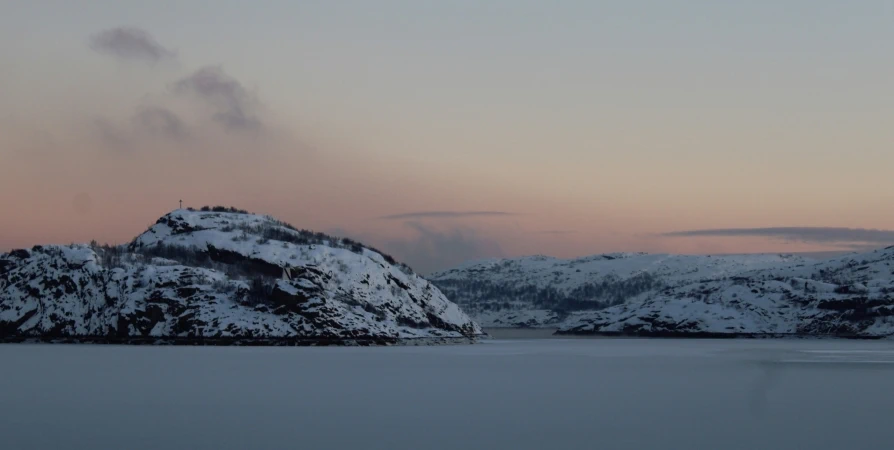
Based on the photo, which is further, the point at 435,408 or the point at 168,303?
the point at 168,303

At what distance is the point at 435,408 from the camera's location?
5494cm

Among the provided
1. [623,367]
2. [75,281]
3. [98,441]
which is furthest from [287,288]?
[98,441]

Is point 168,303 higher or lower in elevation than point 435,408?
lower

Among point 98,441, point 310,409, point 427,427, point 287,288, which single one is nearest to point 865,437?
point 427,427

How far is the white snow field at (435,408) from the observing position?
41125 millimetres

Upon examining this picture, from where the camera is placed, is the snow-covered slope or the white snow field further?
the snow-covered slope

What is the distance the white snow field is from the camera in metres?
41.1

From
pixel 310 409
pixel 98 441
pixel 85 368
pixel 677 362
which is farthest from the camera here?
pixel 677 362

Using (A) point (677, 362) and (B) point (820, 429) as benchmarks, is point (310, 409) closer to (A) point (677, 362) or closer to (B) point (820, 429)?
(B) point (820, 429)

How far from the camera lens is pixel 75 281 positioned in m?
177

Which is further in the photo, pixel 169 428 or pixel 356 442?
pixel 169 428

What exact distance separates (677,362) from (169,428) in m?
A: 78.9

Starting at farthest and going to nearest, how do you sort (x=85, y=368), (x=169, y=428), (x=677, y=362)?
(x=677, y=362) → (x=85, y=368) → (x=169, y=428)

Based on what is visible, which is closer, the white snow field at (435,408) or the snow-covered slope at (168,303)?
the white snow field at (435,408)
